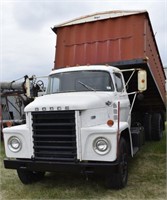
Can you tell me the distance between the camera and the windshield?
568 centimetres

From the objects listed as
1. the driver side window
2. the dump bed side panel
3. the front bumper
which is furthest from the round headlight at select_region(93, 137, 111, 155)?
the dump bed side panel

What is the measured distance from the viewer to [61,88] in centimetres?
586

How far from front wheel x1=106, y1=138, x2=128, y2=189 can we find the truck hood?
Result: 0.81 meters

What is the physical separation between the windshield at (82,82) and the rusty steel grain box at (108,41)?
3.56 ft

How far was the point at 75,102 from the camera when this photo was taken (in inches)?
184

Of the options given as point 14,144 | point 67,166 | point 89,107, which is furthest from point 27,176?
point 89,107

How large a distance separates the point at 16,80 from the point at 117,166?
7046 millimetres

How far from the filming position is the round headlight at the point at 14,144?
493cm

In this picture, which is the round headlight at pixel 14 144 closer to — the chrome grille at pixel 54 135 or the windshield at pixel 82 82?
the chrome grille at pixel 54 135

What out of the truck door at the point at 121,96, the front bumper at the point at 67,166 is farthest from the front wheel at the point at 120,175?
the truck door at the point at 121,96

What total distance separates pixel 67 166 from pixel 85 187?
80 cm

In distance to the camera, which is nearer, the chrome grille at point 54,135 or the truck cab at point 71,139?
the truck cab at point 71,139

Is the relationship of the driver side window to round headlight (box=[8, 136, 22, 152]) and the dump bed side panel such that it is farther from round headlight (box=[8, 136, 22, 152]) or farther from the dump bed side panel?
round headlight (box=[8, 136, 22, 152])

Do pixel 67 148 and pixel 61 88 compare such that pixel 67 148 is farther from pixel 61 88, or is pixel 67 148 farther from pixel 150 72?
pixel 150 72
